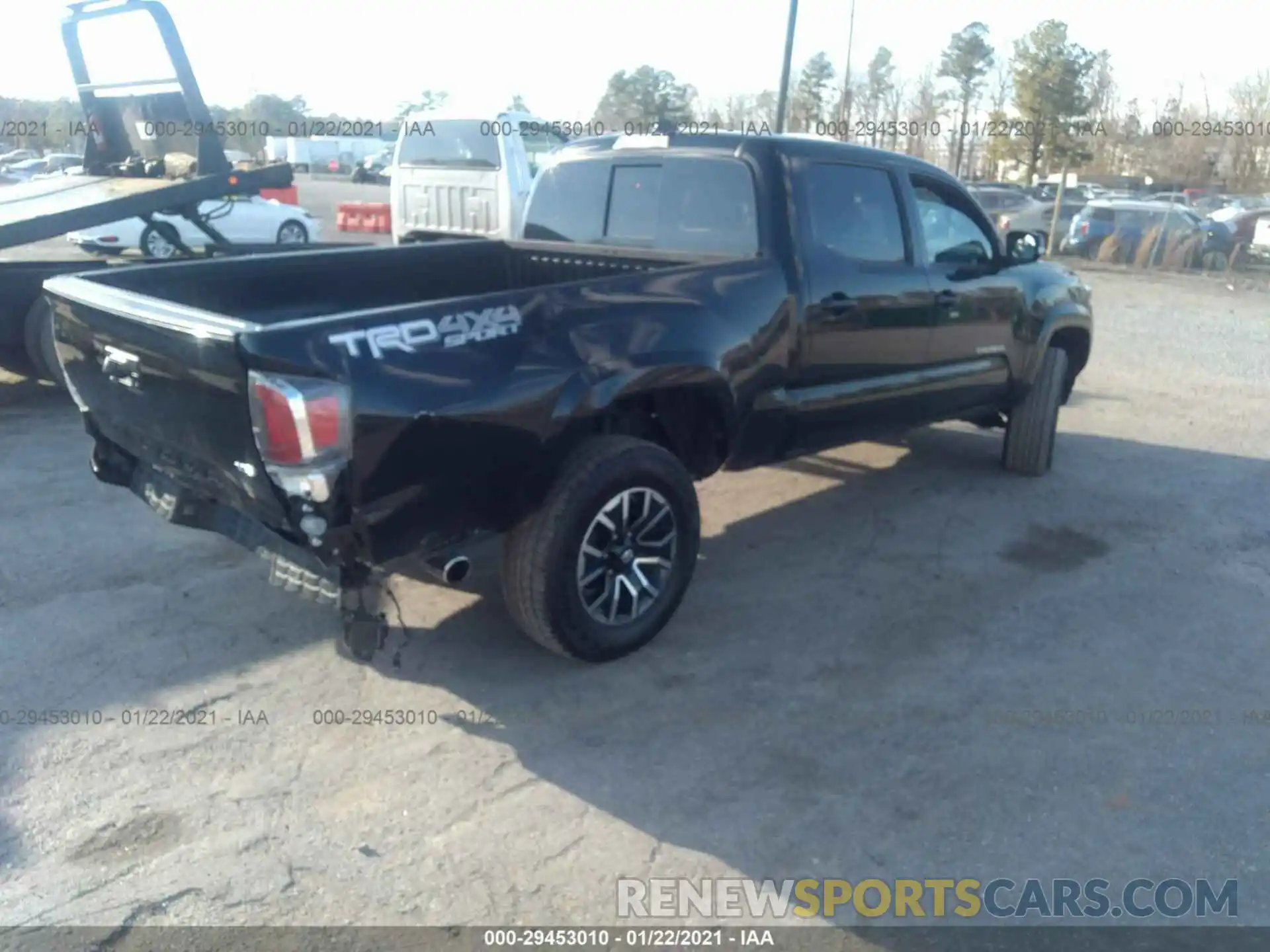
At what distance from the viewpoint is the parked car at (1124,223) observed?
19953 mm

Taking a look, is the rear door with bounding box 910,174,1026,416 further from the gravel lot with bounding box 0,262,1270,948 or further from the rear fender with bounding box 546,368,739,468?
the rear fender with bounding box 546,368,739,468

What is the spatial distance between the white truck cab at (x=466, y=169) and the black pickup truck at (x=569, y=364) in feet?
25.0

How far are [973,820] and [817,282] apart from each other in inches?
97.2

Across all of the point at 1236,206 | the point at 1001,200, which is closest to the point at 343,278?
the point at 1001,200

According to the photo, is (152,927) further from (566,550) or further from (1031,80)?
(1031,80)

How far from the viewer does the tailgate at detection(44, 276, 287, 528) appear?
3.20 m

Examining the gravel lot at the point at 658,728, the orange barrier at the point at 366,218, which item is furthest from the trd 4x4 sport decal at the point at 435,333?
the orange barrier at the point at 366,218

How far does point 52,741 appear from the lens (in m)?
3.64

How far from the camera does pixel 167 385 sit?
3.44m

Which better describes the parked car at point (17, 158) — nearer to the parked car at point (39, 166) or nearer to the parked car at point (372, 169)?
the parked car at point (39, 166)

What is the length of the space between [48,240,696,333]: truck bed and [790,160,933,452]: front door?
0.65 m

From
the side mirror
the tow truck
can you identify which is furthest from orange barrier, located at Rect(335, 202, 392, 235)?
the side mirror

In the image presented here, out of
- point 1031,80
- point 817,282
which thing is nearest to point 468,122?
point 817,282

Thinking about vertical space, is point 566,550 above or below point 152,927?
above
